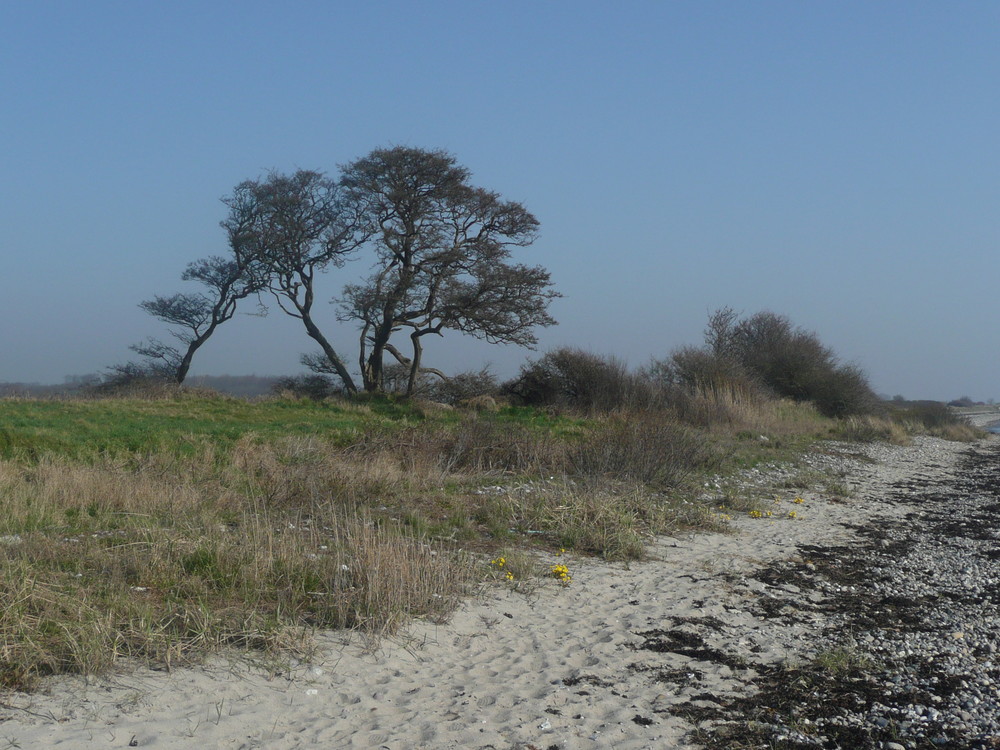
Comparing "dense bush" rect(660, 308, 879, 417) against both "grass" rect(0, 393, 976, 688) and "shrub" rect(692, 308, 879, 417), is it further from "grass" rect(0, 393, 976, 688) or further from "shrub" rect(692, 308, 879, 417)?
"grass" rect(0, 393, 976, 688)

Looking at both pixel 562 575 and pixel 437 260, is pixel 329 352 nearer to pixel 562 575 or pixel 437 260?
pixel 437 260

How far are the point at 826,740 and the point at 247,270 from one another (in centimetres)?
2882

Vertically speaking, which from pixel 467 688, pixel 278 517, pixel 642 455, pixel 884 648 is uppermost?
pixel 642 455

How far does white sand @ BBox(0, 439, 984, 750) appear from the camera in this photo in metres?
4.57

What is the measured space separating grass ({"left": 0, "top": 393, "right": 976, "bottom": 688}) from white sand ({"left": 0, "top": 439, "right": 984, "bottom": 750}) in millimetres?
339

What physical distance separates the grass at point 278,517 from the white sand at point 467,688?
13.3 inches

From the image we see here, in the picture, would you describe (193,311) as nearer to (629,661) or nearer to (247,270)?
(247,270)

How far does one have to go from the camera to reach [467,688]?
17.7 ft

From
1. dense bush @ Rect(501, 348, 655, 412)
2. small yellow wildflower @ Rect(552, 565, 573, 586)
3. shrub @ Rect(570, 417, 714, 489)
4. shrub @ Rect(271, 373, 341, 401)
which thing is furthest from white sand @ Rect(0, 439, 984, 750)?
shrub @ Rect(271, 373, 341, 401)

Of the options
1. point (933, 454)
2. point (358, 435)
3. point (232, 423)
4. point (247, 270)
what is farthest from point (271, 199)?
point (933, 454)

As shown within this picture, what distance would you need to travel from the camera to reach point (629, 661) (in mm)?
6004

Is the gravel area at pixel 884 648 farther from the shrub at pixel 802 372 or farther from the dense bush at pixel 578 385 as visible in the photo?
the shrub at pixel 802 372

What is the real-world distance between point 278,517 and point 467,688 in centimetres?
470

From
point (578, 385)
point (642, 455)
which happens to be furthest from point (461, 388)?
A: point (642, 455)
